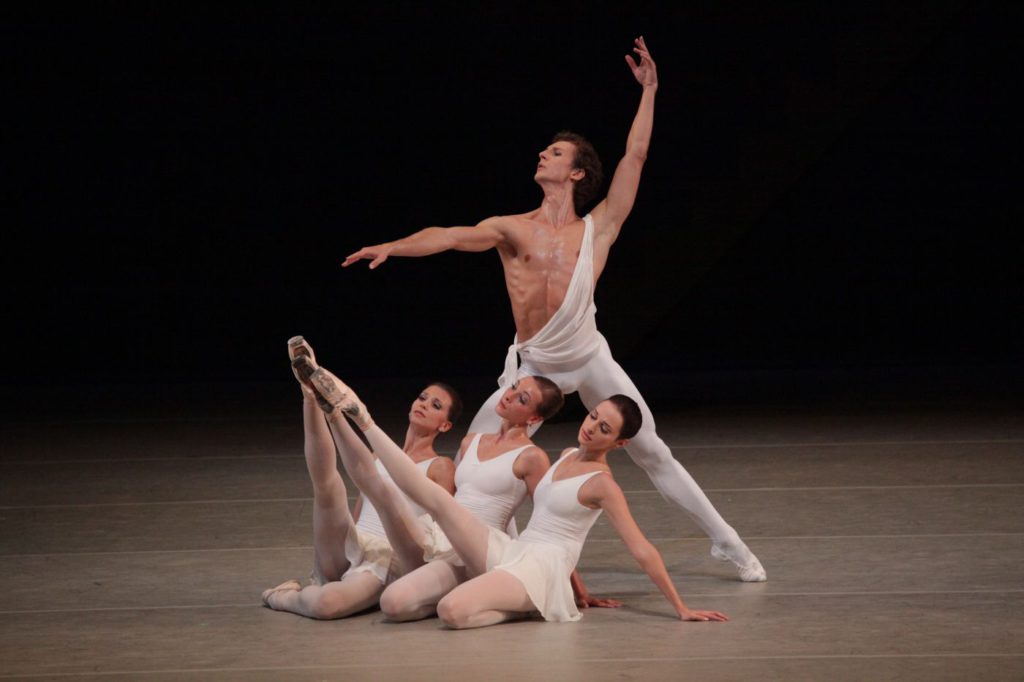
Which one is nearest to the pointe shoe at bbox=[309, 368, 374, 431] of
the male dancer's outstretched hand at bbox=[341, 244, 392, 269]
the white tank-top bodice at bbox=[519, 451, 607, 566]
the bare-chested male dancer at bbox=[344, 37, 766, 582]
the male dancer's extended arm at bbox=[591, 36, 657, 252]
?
the male dancer's outstretched hand at bbox=[341, 244, 392, 269]

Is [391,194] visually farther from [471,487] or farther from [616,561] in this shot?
[471,487]

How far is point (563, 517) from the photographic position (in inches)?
160

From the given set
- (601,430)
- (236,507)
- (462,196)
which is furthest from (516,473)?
(462,196)

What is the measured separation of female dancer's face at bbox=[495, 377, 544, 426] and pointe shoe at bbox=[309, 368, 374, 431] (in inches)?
20.5

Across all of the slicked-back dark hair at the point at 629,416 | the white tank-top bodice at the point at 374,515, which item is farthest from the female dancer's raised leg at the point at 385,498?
the slicked-back dark hair at the point at 629,416

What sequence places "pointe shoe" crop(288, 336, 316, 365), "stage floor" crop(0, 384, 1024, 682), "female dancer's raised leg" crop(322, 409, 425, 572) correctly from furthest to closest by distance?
"female dancer's raised leg" crop(322, 409, 425, 572) → "pointe shoe" crop(288, 336, 316, 365) → "stage floor" crop(0, 384, 1024, 682)

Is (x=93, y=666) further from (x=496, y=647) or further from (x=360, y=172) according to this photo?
(x=360, y=172)

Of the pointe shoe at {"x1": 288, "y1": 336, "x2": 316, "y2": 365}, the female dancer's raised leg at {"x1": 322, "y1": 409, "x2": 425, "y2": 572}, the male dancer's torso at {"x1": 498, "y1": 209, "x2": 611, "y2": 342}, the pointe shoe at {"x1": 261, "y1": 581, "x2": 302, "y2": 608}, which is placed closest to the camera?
the pointe shoe at {"x1": 288, "y1": 336, "x2": 316, "y2": 365}

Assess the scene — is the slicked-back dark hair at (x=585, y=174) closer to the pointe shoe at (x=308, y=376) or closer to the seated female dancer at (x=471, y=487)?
the seated female dancer at (x=471, y=487)

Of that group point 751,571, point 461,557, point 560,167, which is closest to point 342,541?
point 461,557

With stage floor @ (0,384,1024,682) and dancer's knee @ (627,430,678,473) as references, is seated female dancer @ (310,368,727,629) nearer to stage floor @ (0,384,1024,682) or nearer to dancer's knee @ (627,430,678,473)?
stage floor @ (0,384,1024,682)

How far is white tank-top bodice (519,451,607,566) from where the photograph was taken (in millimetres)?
4031

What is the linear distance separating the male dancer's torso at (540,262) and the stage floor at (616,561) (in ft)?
2.85

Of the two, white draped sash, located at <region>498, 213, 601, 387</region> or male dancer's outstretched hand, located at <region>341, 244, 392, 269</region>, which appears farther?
white draped sash, located at <region>498, 213, 601, 387</region>
